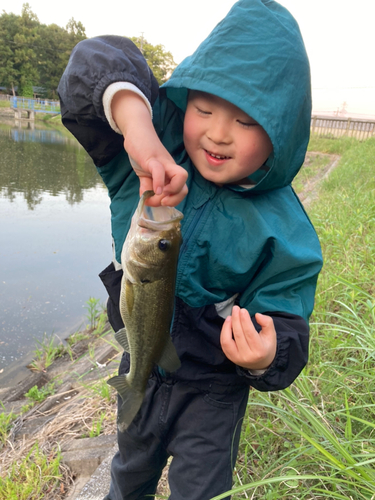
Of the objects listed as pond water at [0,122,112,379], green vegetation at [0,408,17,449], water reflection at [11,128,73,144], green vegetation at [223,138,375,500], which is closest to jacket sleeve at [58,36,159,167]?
green vegetation at [223,138,375,500]

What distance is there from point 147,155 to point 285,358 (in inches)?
38.8

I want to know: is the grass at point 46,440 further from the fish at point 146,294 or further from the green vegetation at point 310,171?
the green vegetation at point 310,171

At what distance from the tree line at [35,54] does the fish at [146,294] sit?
55.0 metres

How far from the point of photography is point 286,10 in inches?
63.8

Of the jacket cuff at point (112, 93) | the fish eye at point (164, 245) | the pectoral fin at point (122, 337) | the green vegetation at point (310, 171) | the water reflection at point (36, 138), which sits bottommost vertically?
the water reflection at point (36, 138)

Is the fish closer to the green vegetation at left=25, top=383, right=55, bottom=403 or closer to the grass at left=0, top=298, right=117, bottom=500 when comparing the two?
the grass at left=0, top=298, right=117, bottom=500

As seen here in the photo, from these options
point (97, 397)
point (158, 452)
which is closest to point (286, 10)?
point (158, 452)

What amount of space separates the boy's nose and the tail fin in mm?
1158

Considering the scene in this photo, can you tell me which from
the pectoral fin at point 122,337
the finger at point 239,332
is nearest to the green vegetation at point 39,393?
the pectoral fin at point 122,337

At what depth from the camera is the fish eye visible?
1391 millimetres

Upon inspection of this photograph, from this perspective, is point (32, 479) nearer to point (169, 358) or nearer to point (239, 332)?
point (169, 358)

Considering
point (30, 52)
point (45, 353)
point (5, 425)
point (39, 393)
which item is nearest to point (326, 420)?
point (5, 425)

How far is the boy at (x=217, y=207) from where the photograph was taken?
1518mm

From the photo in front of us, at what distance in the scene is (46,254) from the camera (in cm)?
718
